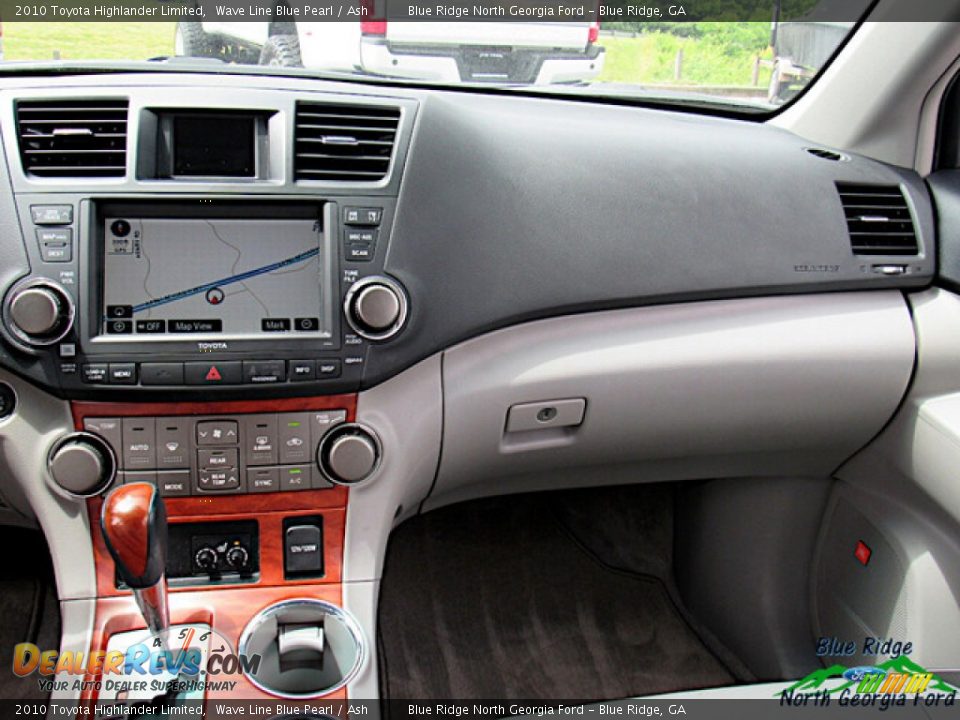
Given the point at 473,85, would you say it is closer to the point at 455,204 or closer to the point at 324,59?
the point at 324,59

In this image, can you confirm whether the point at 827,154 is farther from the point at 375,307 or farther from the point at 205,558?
the point at 205,558

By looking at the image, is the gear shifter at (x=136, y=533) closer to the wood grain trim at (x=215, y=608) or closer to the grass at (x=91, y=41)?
the wood grain trim at (x=215, y=608)

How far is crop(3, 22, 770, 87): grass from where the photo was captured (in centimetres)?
170

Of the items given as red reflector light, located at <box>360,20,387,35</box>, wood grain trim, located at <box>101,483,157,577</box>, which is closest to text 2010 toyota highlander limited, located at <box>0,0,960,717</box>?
wood grain trim, located at <box>101,483,157,577</box>

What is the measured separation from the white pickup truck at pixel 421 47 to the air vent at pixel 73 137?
31cm

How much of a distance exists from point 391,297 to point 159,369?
380 mm

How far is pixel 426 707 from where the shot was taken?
2.17 meters

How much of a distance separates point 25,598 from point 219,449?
1.11 m

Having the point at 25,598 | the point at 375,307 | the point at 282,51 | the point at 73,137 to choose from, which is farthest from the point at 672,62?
the point at 25,598

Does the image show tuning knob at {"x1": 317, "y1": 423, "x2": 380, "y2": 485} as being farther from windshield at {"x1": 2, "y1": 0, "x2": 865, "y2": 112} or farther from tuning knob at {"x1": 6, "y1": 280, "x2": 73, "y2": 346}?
windshield at {"x1": 2, "y1": 0, "x2": 865, "y2": 112}

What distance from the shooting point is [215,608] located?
157cm

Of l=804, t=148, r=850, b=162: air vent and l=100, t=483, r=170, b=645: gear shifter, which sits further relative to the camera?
l=804, t=148, r=850, b=162: air vent

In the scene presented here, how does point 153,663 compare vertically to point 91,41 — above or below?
below

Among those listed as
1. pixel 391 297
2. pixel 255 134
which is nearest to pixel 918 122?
pixel 391 297
